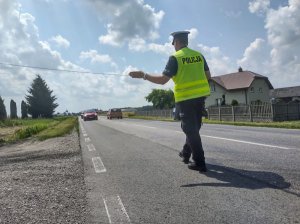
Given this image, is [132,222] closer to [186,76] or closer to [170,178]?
[170,178]

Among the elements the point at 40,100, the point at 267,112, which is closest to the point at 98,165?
the point at 267,112

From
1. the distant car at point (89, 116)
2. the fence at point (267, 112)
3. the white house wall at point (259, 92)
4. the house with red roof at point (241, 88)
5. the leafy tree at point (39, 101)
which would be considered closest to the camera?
the fence at point (267, 112)

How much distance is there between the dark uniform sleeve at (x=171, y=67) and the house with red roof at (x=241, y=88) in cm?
5508

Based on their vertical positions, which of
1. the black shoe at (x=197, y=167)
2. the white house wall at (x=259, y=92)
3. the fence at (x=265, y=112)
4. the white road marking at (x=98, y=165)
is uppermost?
the white house wall at (x=259, y=92)

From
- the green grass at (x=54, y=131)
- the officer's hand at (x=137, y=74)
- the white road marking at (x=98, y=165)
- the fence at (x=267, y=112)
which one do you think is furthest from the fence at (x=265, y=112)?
the officer's hand at (x=137, y=74)

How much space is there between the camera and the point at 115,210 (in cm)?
390

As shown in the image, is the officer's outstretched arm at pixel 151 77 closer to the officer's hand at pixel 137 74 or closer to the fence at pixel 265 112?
the officer's hand at pixel 137 74

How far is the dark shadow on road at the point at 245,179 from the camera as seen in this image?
4.51 m

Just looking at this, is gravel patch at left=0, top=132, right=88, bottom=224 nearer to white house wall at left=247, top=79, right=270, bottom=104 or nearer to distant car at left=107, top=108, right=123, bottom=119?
white house wall at left=247, top=79, right=270, bottom=104

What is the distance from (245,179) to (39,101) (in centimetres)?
9219

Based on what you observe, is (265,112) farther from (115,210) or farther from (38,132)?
(115,210)

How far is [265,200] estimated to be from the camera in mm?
3846

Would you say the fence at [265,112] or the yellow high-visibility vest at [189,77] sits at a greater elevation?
the yellow high-visibility vest at [189,77]

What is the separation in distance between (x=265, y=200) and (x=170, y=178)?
168 centimetres
